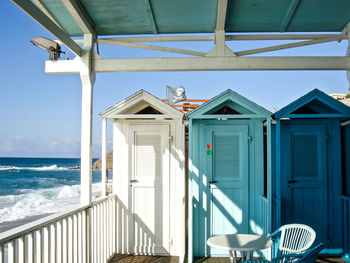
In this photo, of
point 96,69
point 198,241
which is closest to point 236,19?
point 96,69

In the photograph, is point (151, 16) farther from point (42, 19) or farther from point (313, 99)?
point (313, 99)

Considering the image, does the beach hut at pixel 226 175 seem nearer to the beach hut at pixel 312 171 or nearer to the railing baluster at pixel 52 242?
the beach hut at pixel 312 171

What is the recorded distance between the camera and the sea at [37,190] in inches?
792

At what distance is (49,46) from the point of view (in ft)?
13.7

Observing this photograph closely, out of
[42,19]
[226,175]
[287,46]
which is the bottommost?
[226,175]

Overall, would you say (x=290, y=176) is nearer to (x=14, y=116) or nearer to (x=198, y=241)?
(x=198, y=241)

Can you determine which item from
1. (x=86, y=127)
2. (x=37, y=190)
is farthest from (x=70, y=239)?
(x=37, y=190)

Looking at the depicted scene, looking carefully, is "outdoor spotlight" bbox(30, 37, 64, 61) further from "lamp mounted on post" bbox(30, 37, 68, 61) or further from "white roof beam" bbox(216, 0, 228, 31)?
"white roof beam" bbox(216, 0, 228, 31)

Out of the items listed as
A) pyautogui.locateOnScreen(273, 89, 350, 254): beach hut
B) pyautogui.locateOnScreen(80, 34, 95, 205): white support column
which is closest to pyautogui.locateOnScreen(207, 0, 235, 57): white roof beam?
pyautogui.locateOnScreen(273, 89, 350, 254): beach hut

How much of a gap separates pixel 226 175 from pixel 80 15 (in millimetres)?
3054

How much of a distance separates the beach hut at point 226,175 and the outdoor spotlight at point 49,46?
2173 millimetres

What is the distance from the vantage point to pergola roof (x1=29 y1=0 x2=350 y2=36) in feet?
13.2

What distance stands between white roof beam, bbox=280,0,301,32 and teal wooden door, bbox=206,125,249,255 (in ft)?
4.97

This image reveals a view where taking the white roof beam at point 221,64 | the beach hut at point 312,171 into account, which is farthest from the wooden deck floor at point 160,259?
the white roof beam at point 221,64
